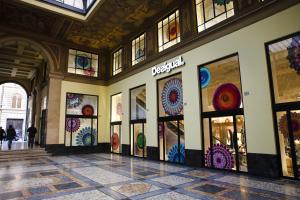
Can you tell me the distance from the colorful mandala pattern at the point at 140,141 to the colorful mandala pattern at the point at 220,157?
420 centimetres

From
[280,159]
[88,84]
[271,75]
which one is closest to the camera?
[280,159]

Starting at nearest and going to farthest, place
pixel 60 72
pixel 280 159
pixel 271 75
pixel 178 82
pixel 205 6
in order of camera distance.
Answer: pixel 280 159 → pixel 271 75 → pixel 205 6 → pixel 178 82 → pixel 60 72

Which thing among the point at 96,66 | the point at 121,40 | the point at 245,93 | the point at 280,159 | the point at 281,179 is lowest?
the point at 281,179

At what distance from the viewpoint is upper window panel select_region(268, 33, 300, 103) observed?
6.29 metres

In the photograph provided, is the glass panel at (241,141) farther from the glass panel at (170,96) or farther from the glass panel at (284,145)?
the glass panel at (170,96)

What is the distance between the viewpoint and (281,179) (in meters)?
6.15

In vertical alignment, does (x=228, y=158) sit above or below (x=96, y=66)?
below

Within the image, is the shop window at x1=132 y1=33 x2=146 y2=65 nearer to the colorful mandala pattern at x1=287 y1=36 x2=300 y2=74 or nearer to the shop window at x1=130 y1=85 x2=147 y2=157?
the shop window at x1=130 y1=85 x2=147 y2=157

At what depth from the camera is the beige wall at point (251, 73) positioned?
258 inches

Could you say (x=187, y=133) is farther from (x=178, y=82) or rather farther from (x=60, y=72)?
(x=60, y=72)

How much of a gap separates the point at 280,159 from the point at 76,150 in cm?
1161

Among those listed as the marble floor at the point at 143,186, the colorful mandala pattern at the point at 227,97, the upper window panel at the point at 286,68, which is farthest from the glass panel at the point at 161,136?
the upper window panel at the point at 286,68

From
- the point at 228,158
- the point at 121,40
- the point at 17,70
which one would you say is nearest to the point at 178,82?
the point at 228,158

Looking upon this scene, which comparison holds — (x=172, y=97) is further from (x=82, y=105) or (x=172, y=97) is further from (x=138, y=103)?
(x=82, y=105)
